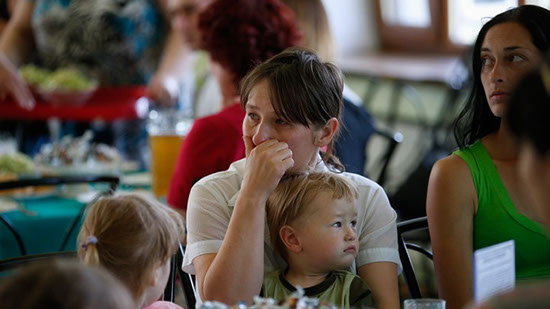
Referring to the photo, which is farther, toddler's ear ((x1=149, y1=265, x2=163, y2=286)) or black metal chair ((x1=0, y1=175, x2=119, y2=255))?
black metal chair ((x1=0, y1=175, x2=119, y2=255))

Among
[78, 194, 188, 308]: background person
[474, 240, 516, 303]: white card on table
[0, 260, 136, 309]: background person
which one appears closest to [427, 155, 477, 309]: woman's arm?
[474, 240, 516, 303]: white card on table

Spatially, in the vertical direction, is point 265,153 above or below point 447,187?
above

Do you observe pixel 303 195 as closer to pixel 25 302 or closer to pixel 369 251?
pixel 369 251

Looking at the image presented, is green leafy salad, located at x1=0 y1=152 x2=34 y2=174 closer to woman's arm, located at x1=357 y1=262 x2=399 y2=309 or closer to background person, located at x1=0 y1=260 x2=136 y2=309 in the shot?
woman's arm, located at x1=357 y1=262 x2=399 y2=309

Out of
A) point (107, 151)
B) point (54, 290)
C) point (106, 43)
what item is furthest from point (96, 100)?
point (54, 290)

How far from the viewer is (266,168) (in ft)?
4.96

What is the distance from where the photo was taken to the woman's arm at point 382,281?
1.54m

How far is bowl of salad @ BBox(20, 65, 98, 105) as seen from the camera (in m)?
3.82

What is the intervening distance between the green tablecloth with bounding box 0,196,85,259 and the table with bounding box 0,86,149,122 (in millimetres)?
1507

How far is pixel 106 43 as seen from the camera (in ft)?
13.5

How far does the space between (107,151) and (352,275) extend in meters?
1.78

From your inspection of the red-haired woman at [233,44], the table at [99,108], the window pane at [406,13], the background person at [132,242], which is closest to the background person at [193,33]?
the table at [99,108]

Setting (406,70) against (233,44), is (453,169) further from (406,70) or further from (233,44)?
(406,70)

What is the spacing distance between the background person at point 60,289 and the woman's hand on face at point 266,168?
2.02 ft
